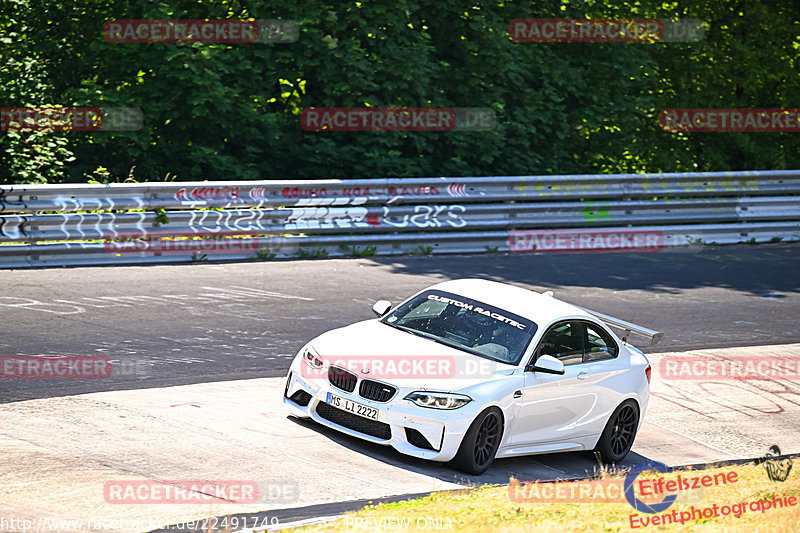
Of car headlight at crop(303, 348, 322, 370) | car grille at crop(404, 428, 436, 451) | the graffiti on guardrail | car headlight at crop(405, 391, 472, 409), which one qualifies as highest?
the graffiti on guardrail

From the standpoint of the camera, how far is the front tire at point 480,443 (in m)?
9.05

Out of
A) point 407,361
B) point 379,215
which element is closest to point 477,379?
point 407,361

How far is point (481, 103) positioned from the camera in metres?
21.2

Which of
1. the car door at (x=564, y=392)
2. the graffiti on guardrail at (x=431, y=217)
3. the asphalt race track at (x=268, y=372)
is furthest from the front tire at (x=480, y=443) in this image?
the graffiti on guardrail at (x=431, y=217)

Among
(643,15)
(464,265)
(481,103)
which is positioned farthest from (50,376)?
(643,15)

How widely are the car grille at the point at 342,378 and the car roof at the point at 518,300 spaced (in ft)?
5.45

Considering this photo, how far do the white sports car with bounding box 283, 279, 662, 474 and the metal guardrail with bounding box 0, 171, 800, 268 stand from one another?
6728 millimetres

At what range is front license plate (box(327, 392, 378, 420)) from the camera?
9203 mm

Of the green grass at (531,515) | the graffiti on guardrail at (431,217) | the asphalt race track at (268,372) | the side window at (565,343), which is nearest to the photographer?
the green grass at (531,515)

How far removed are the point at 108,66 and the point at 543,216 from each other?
8.29m

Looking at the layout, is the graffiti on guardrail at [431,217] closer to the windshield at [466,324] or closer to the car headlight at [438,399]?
the windshield at [466,324]

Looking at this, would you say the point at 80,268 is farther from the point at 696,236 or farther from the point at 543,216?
the point at 696,236

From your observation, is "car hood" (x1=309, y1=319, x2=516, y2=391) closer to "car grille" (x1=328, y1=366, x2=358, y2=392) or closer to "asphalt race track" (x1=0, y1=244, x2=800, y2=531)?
"car grille" (x1=328, y1=366, x2=358, y2=392)

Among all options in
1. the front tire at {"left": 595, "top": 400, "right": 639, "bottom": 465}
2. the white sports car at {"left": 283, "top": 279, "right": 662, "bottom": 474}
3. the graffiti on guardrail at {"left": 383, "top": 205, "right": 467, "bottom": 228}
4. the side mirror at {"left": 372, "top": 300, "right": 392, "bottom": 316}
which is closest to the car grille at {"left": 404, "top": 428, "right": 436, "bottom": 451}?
the white sports car at {"left": 283, "top": 279, "right": 662, "bottom": 474}
